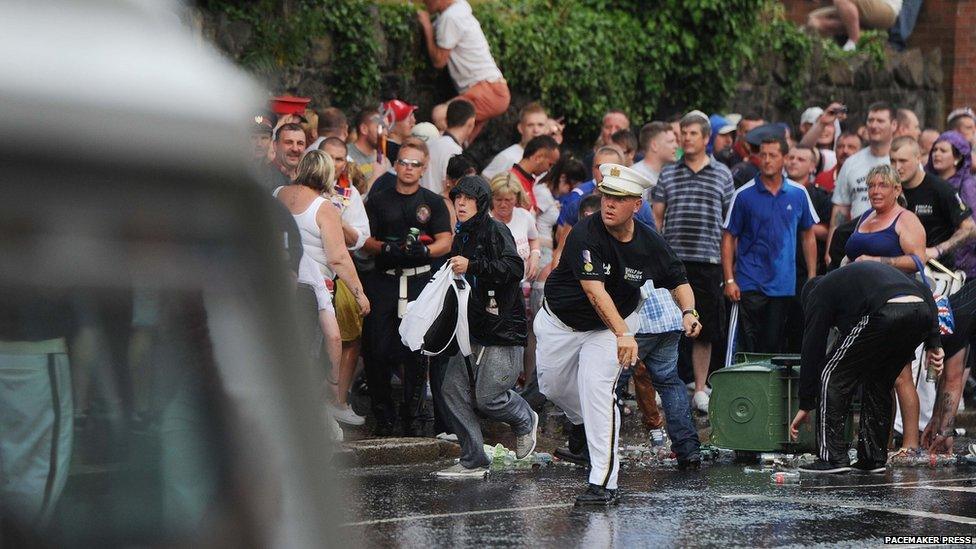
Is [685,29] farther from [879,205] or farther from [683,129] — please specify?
[879,205]

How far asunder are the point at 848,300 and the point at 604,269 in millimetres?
1944

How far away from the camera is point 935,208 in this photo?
1241 centimetres

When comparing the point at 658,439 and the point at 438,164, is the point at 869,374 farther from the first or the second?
the point at 438,164

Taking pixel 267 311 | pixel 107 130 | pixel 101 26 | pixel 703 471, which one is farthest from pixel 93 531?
pixel 703 471

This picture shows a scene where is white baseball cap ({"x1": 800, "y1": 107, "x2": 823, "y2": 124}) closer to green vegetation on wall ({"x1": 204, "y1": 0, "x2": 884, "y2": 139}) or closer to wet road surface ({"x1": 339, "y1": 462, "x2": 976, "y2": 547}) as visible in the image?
green vegetation on wall ({"x1": 204, "y1": 0, "x2": 884, "y2": 139})

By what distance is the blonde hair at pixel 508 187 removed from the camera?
1197 centimetres

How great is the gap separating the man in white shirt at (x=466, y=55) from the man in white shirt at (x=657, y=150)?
5.60 ft

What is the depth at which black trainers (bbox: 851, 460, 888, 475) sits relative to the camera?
10.7 meters

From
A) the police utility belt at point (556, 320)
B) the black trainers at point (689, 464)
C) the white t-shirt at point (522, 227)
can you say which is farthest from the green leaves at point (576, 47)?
the black trainers at point (689, 464)

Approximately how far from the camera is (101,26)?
6.59ft

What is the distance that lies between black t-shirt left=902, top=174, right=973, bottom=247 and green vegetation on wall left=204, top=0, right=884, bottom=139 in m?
5.00

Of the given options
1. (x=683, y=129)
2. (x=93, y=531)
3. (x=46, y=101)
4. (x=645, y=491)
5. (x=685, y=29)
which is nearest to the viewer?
(x=46, y=101)

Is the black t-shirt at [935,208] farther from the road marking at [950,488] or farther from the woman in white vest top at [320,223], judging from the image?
the woman in white vest top at [320,223]

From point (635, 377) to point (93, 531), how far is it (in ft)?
32.8
